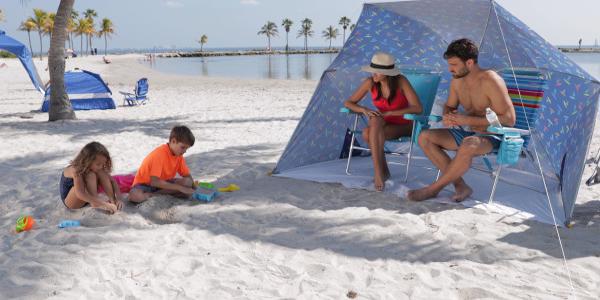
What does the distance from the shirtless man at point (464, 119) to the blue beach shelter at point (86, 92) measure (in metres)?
8.02

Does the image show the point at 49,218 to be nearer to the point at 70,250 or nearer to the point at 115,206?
the point at 115,206

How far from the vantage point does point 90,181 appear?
3549 millimetres

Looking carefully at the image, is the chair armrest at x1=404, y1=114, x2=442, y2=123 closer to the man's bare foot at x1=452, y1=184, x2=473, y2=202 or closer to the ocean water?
the man's bare foot at x1=452, y1=184, x2=473, y2=202

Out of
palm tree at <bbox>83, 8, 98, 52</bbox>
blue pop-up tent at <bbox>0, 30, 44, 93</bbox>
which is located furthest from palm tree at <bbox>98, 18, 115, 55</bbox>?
blue pop-up tent at <bbox>0, 30, 44, 93</bbox>

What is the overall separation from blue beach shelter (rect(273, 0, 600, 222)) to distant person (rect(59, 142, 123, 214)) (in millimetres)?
1647

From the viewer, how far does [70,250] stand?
298 cm

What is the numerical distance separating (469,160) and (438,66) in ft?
5.58

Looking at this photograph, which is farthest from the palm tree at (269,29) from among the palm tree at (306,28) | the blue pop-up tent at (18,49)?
the blue pop-up tent at (18,49)

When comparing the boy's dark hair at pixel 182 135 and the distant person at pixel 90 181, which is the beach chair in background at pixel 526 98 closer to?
the boy's dark hair at pixel 182 135

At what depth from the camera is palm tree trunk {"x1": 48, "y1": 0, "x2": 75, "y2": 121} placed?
7852 millimetres

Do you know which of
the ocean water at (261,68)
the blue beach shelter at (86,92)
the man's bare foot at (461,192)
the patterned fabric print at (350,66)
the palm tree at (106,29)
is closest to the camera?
the man's bare foot at (461,192)

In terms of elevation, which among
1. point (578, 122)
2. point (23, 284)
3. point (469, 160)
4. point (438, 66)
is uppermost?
point (438, 66)

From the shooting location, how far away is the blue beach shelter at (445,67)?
4188mm

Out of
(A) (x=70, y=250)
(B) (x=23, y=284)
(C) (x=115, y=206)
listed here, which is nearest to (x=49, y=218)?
(C) (x=115, y=206)
